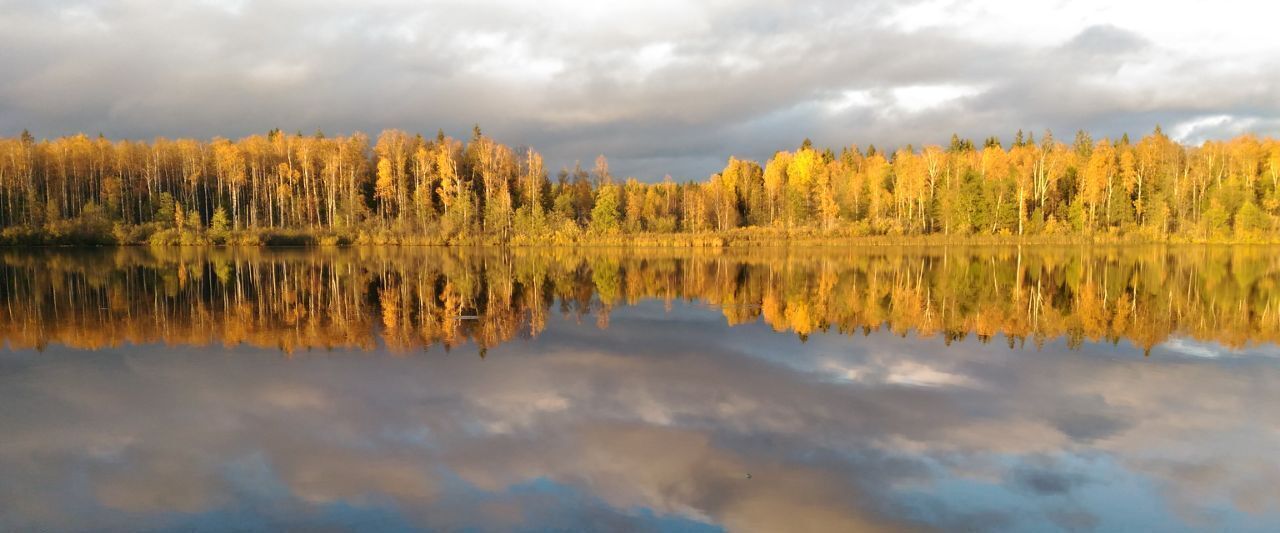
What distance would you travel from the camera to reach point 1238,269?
105ft

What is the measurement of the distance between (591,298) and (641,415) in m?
13.2

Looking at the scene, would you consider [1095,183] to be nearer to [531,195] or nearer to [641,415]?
[531,195]

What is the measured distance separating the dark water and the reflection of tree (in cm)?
21

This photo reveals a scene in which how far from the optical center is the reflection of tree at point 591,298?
15.4 meters

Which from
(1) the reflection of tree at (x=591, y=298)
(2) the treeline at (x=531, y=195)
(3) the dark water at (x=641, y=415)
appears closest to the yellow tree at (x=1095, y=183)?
(2) the treeline at (x=531, y=195)

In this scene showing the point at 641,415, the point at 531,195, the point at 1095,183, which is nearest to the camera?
the point at 641,415

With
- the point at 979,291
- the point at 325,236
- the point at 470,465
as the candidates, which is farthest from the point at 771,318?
the point at 325,236

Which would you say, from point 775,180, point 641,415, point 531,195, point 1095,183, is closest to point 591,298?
point 641,415

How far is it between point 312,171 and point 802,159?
55648 millimetres

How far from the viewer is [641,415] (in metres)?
9.09

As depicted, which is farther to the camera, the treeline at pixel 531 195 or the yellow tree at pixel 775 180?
the yellow tree at pixel 775 180

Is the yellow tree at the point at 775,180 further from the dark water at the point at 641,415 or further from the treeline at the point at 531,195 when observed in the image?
the dark water at the point at 641,415

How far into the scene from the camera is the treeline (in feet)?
198

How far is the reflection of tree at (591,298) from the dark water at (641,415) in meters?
0.21
